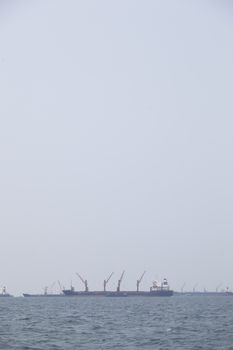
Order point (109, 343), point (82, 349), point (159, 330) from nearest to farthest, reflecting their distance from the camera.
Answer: point (82, 349) < point (109, 343) < point (159, 330)

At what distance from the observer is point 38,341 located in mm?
50469

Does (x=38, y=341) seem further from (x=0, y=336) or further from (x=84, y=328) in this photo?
(x=84, y=328)

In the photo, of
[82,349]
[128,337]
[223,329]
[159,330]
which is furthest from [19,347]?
[223,329]

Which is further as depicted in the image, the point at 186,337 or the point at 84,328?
the point at 84,328

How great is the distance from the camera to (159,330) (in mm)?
63375

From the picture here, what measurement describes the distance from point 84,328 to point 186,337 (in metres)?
15.1

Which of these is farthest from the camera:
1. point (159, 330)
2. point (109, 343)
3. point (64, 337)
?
point (159, 330)

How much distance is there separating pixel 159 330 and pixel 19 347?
73.3 ft

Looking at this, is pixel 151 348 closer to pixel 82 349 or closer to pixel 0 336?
pixel 82 349

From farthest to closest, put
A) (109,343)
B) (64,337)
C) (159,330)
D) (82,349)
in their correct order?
(159,330), (64,337), (109,343), (82,349)

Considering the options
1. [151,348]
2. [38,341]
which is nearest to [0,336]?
[38,341]

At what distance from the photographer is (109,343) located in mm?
49188

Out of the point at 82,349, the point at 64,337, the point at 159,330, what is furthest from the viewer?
the point at 159,330

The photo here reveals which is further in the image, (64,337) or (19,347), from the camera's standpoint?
(64,337)
